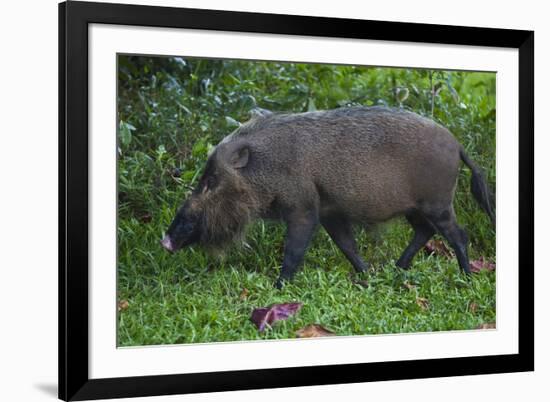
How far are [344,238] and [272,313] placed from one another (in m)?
0.60

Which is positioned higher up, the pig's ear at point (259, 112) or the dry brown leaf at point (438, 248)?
the pig's ear at point (259, 112)

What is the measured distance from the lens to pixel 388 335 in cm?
514

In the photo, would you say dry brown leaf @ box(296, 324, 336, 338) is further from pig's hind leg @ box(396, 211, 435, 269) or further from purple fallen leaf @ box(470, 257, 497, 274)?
purple fallen leaf @ box(470, 257, 497, 274)

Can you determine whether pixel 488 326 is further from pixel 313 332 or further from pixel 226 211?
pixel 226 211

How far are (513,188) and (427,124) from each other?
0.56 m

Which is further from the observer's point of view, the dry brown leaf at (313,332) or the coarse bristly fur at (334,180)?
the coarse bristly fur at (334,180)

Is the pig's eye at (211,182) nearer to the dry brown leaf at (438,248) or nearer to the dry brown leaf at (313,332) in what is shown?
the dry brown leaf at (313,332)

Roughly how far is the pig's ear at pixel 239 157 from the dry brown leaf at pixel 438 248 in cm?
104

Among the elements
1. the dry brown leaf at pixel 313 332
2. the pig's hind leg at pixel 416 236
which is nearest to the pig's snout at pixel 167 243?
the dry brown leaf at pixel 313 332

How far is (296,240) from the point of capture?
5234 millimetres

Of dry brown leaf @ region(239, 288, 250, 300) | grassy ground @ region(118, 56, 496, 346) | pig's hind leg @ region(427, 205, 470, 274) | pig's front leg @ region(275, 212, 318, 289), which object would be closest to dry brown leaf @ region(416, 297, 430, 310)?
grassy ground @ region(118, 56, 496, 346)

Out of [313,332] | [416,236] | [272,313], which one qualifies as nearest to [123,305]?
[272,313]

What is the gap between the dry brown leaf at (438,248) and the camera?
543cm

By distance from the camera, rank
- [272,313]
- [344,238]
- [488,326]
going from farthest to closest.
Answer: [488,326]
[344,238]
[272,313]
